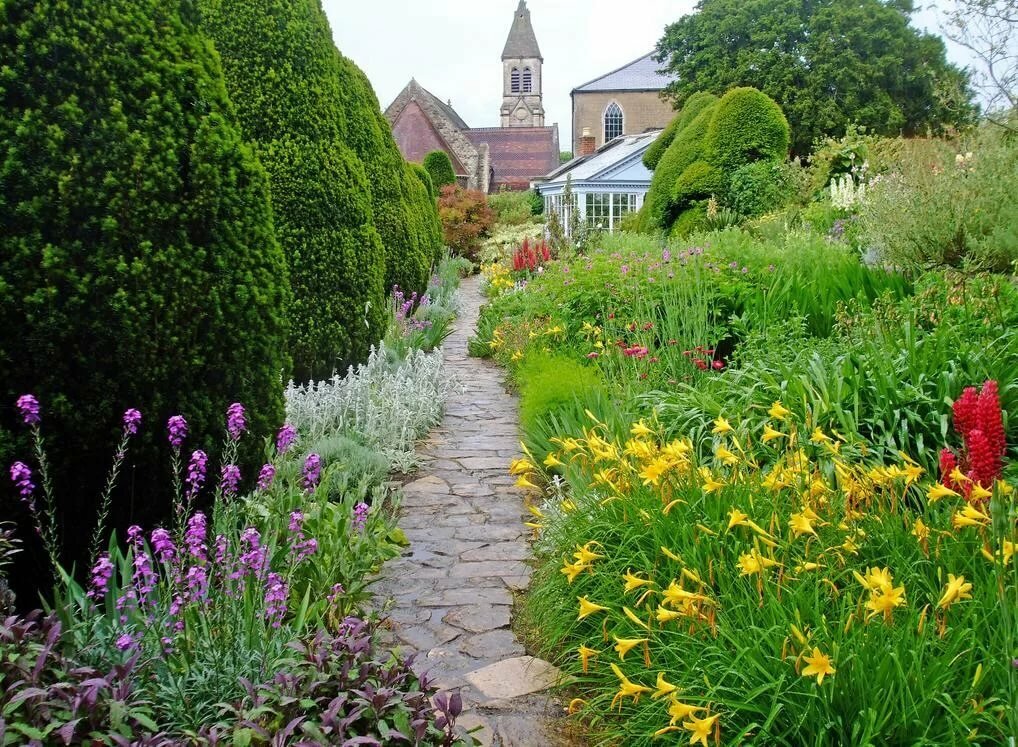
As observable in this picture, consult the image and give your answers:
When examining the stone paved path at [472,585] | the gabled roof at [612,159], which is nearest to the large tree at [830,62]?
the gabled roof at [612,159]

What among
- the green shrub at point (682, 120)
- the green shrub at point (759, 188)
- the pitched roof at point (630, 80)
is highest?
Result: the pitched roof at point (630, 80)

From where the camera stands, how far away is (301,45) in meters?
6.10

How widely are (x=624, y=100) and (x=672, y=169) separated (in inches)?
1725

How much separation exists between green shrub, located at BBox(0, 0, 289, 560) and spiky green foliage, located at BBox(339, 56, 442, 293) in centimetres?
448

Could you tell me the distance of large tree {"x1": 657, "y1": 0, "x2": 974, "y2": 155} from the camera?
29.8 meters

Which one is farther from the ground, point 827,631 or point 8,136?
point 8,136

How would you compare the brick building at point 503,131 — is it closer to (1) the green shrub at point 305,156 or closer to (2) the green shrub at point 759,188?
(2) the green shrub at point 759,188

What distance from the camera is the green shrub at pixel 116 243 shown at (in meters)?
2.77

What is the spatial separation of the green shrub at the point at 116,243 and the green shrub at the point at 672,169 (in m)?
13.3

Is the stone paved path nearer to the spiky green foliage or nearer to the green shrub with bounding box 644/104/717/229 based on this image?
the spiky green foliage

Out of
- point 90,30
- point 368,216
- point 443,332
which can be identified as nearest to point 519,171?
point 443,332

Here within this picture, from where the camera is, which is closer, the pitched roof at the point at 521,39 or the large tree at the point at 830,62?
the large tree at the point at 830,62

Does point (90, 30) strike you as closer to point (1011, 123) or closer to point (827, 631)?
point (827, 631)

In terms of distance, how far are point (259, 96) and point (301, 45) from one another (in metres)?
0.54
